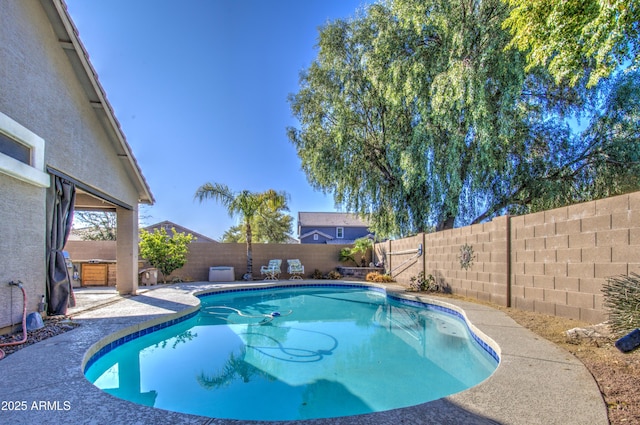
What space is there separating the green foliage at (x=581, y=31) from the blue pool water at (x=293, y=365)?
13.9 ft

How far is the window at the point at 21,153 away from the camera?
14.3ft

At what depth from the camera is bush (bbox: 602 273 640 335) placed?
12.8 feet

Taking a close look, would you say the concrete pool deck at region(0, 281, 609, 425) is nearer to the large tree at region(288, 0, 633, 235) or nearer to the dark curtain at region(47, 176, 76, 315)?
the dark curtain at region(47, 176, 76, 315)

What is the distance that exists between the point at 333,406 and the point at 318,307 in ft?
18.9

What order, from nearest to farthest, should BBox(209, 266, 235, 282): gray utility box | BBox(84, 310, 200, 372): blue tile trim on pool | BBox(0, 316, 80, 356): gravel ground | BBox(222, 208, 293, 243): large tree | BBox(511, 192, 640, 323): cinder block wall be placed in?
1. BBox(0, 316, 80, 356): gravel ground
2. BBox(84, 310, 200, 372): blue tile trim on pool
3. BBox(511, 192, 640, 323): cinder block wall
4. BBox(209, 266, 235, 282): gray utility box
5. BBox(222, 208, 293, 243): large tree

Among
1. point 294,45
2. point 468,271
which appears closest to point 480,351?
point 468,271

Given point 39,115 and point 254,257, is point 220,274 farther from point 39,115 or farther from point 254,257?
point 39,115

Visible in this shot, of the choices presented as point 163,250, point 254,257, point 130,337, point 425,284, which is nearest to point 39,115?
point 130,337

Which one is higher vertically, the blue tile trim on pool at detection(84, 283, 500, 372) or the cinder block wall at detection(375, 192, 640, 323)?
the cinder block wall at detection(375, 192, 640, 323)

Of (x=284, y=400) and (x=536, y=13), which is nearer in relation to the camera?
(x=284, y=400)

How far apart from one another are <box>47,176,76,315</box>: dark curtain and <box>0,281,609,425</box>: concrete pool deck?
1.48 m

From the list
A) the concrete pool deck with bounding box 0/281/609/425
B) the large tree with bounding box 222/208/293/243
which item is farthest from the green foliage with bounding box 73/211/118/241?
the concrete pool deck with bounding box 0/281/609/425

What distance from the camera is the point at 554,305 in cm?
581

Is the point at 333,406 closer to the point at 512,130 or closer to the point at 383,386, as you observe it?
the point at 383,386
